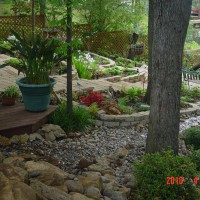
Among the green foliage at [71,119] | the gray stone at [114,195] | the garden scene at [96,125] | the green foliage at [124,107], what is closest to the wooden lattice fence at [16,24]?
the garden scene at [96,125]

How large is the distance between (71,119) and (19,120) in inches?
27.5

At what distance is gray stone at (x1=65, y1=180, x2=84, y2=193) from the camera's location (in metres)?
3.22

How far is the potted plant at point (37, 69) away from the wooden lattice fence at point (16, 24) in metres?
6.41

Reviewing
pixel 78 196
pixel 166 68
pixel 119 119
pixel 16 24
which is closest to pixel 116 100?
pixel 119 119

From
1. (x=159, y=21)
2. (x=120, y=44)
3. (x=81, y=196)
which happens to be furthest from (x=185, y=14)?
(x=120, y=44)

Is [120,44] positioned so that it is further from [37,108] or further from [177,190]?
[177,190]

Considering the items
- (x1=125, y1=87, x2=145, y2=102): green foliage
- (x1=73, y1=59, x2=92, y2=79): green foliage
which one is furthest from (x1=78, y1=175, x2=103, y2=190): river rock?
(x1=73, y1=59, x2=92, y2=79): green foliage

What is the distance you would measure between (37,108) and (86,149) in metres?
0.97

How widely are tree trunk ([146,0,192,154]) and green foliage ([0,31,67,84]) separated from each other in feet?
5.15

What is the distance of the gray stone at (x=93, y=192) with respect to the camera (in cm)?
320

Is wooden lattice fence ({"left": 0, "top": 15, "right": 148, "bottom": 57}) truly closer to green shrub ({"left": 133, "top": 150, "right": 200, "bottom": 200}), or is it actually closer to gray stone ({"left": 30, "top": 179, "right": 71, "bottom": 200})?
green shrub ({"left": 133, "top": 150, "right": 200, "bottom": 200})

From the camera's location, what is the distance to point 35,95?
195 inches

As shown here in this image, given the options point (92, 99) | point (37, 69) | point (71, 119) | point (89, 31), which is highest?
point (89, 31)

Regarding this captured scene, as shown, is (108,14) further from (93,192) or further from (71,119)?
(93,192)
